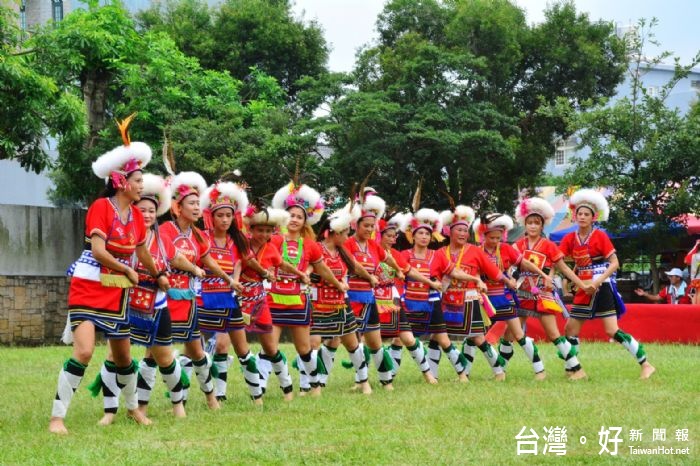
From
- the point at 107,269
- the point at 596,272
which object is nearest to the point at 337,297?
the point at 596,272

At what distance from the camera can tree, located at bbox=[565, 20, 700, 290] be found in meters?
20.0

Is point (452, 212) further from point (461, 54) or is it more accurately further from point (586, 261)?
point (461, 54)

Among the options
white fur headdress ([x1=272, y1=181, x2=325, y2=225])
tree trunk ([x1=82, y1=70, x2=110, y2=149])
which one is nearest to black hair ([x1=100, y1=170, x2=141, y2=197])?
white fur headdress ([x1=272, y1=181, x2=325, y2=225])

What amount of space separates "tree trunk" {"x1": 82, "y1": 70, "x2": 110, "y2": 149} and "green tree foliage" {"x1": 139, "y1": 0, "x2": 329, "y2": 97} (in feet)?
25.5

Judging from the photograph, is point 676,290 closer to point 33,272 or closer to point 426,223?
point 426,223

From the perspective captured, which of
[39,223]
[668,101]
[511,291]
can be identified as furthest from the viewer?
[668,101]

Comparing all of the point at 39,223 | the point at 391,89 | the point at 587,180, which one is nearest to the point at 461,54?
the point at 391,89

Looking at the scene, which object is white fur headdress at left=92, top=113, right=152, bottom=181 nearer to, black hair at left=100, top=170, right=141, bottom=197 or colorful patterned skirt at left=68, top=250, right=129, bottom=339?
black hair at left=100, top=170, right=141, bottom=197

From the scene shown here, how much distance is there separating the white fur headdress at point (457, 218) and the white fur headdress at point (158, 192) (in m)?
4.15

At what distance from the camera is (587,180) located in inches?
803

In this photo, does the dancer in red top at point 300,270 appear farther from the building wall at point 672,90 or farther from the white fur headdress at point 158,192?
the building wall at point 672,90

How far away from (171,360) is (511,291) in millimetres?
4528

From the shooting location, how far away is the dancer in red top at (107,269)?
7.57m

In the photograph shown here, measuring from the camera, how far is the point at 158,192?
8.30m
